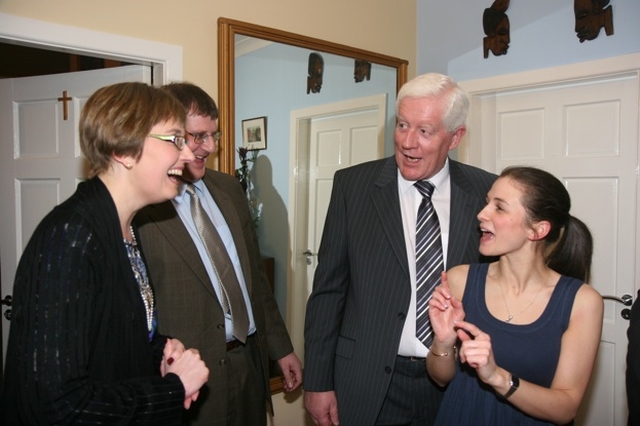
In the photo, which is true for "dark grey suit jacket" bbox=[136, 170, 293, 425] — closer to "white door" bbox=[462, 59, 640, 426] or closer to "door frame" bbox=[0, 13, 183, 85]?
"door frame" bbox=[0, 13, 183, 85]

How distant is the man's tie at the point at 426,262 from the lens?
1.66 meters

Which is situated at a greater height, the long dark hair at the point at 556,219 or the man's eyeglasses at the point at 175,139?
the man's eyeglasses at the point at 175,139

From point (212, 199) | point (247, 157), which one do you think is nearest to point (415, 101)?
point (212, 199)

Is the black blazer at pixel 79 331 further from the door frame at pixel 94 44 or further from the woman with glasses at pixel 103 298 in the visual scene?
the door frame at pixel 94 44

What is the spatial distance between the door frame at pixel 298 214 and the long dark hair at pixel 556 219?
140cm

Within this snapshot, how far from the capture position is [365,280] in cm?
173

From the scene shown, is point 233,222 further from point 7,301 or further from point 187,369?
point 7,301

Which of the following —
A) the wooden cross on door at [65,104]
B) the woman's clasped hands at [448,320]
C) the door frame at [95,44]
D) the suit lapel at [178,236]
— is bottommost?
the woman's clasped hands at [448,320]

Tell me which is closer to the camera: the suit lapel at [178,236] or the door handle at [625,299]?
the suit lapel at [178,236]

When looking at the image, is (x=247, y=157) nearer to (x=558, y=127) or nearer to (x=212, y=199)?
(x=212, y=199)

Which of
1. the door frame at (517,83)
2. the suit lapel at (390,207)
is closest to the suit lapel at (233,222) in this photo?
the suit lapel at (390,207)

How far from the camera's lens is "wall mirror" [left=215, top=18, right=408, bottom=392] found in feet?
7.86

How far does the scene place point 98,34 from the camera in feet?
6.65

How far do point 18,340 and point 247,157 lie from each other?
1.58 meters
